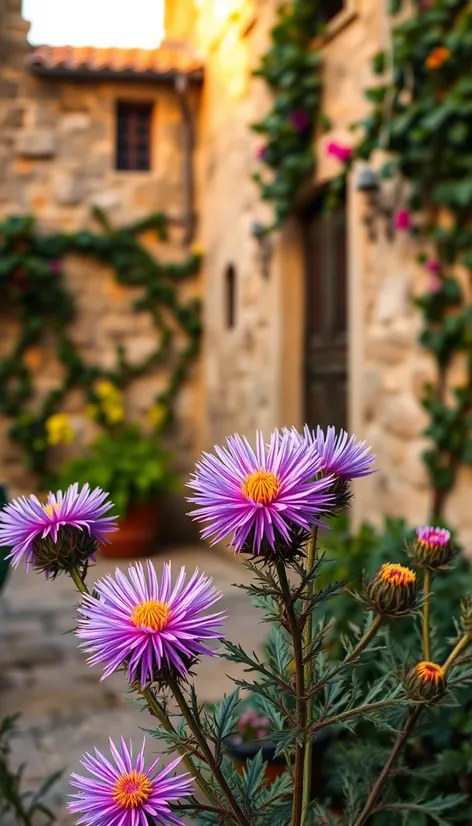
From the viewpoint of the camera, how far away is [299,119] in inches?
199

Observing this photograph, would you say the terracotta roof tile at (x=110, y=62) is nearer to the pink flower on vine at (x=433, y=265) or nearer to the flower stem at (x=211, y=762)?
the pink flower on vine at (x=433, y=265)

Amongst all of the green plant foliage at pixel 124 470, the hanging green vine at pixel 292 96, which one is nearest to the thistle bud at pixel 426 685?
the hanging green vine at pixel 292 96

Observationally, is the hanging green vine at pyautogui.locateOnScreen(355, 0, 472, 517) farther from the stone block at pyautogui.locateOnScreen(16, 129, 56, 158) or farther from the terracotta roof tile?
the stone block at pyautogui.locateOnScreen(16, 129, 56, 158)

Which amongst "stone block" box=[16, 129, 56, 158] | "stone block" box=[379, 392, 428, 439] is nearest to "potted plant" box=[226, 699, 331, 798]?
"stone block" box=[379, 392, 428, 439]

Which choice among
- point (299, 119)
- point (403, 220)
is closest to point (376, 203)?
point (403, 220)

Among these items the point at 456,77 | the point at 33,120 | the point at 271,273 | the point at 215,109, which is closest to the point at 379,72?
the point at 456,77

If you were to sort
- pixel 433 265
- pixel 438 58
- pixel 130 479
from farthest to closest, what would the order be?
pixel 130 479, pixel 433 265, pixel 438 58

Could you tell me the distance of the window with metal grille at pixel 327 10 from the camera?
5.18 m

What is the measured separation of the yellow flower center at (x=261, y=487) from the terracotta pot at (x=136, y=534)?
6061mm

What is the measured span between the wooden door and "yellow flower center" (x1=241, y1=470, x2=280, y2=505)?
14.4ft

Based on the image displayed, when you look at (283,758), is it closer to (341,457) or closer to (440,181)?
(341,457)

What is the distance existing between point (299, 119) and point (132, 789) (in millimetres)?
4759

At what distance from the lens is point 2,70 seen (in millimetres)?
7492

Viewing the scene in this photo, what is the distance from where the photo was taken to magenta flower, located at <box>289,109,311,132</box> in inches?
198
